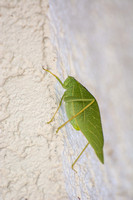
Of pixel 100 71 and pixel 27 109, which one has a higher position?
pixel 100 71

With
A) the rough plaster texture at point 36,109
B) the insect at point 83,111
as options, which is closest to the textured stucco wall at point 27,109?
the rough plaster texture at point 36,109

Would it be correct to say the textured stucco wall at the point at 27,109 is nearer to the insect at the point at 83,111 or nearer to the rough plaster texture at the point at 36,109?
the rough plaster texture at the point at 36,109

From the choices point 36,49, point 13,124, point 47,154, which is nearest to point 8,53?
point 36,49

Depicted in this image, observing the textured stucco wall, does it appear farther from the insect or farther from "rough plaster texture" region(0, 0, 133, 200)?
the insect

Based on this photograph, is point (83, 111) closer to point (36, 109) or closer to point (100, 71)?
point (36, 109)

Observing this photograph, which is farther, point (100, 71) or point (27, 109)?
point (100, 71)

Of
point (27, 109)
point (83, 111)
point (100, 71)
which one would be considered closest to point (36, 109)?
point (27, 109)

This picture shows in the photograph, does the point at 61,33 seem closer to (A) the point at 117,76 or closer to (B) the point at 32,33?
(B) the point at 32,33

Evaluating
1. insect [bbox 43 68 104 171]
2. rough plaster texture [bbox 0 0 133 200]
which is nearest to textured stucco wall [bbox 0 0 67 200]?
rough plaster texture [bbox 0 0 133 200]
